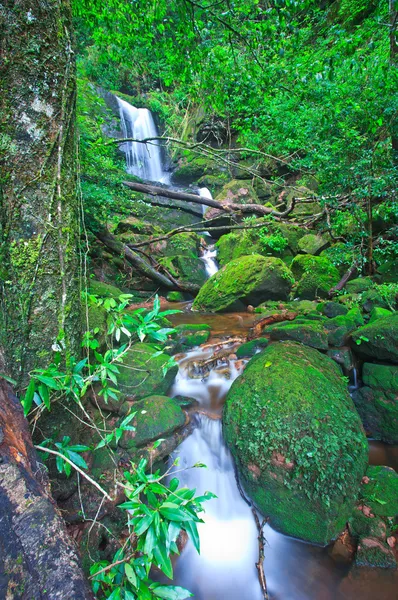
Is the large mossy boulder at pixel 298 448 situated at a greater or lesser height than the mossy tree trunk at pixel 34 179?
lesser

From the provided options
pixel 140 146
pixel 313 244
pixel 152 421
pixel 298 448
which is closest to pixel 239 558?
pixel 298 448

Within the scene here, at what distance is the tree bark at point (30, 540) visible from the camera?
0.79 meters

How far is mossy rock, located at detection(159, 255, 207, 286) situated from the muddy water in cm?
599

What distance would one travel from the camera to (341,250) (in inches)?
247

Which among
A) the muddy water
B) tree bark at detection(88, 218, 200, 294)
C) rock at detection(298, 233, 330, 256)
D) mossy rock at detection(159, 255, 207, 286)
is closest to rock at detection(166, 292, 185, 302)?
tree bark at detection(88, 218, 200, 294)

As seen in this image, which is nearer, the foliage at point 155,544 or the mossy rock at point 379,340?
the foliage at point 155,544

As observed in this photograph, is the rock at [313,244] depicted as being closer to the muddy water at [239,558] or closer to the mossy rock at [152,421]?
the muddy water at [239,558]

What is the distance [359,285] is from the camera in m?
6.21

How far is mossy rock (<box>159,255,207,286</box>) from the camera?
30.2ft

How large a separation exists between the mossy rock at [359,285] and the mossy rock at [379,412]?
9.33 feet

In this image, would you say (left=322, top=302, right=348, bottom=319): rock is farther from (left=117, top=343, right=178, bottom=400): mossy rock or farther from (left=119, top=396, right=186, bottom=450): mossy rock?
(left=119, top=396, right=186, bottom=450): mossy rock

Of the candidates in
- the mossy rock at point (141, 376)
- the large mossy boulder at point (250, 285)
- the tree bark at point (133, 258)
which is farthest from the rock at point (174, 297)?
the mossy rock at point (141, 376)

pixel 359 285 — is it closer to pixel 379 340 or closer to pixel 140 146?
pixel 379 340

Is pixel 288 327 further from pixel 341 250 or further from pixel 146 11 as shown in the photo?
→ pixel 146 11
